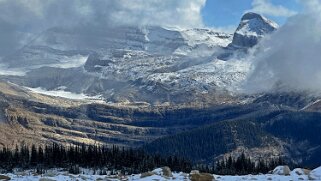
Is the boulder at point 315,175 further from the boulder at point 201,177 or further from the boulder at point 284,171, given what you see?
the boulder at point 201,177

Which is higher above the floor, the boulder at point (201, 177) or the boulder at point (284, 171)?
the boulder at point (284, 171)

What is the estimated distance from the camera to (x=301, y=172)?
8381 centimetres

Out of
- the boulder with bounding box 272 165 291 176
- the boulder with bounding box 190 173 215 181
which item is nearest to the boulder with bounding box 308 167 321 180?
the boulder with bounding box 272 165 291 176

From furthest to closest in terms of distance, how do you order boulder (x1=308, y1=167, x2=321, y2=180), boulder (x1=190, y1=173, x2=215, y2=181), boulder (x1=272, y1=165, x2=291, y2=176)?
1. boulder (x1=272, y1=165, x2=291, y2=176)
2. boulder (x1=308, y1=167, x2=321, y2=180)
3. boulder (x1=190, y1=173, x2=215, y2=181)

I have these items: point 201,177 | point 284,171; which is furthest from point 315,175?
point 201,177

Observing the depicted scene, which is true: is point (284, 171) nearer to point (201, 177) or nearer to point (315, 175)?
point (315, 175)

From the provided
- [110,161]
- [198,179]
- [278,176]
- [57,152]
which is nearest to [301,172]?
[278,176]

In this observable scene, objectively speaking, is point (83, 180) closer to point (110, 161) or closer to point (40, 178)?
point (40, 178)

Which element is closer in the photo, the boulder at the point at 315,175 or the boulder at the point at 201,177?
the boulder at the point at 201,177

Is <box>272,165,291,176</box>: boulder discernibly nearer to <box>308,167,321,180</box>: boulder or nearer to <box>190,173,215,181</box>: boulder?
<box>308,167,321,180</box>: boulder

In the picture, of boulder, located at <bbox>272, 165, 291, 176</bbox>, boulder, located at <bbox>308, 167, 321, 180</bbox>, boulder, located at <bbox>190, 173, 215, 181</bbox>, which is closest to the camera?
boulder, located at <bbox>190, 173, 215, 181</bbox>

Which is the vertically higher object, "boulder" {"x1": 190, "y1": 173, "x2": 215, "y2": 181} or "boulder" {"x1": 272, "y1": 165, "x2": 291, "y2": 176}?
"boulder" {"x1": 272, "y1": 165, "x2": 291, "y2": 176}

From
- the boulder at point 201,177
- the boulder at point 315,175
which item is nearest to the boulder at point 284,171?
the boulder at point 315,175

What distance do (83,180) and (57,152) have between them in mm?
89643
